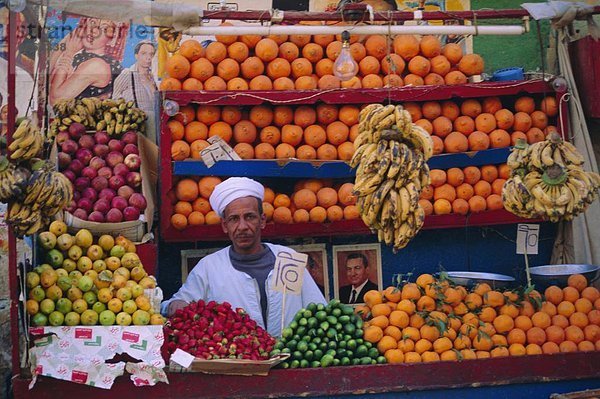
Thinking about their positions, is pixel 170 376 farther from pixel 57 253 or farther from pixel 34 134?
pixel 34 134

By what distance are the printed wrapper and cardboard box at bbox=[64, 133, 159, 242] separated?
771 millimetres

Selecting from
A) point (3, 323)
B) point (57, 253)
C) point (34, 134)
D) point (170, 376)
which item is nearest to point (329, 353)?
point (170, 376)

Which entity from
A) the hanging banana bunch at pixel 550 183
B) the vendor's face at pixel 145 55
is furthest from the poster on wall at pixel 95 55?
the hanging banana bunch at pixel 550 183

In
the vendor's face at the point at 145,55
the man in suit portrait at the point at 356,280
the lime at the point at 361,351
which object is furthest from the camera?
the vendor's face at the point at 145,55

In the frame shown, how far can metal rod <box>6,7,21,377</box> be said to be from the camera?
4.74m

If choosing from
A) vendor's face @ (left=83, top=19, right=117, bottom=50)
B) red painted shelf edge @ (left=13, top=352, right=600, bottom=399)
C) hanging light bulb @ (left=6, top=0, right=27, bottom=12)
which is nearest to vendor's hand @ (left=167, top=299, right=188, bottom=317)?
red painted shelf edge @ (left=13, top=352, right=600, bottom=399)

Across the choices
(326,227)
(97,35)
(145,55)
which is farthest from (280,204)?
(97,35)

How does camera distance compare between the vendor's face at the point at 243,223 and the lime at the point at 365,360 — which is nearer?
the lime at the point at 365,360

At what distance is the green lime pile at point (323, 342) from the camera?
520cm

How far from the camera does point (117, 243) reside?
5.50 metres

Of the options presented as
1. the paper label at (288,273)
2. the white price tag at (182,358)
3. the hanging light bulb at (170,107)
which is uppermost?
the hanging light bulb at (170,107)

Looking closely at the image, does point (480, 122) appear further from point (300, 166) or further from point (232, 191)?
point (232, 191)

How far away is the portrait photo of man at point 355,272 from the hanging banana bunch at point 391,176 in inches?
70.8

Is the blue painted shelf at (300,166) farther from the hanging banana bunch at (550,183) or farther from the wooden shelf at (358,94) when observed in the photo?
the hanging banana bunch at (550,183)
